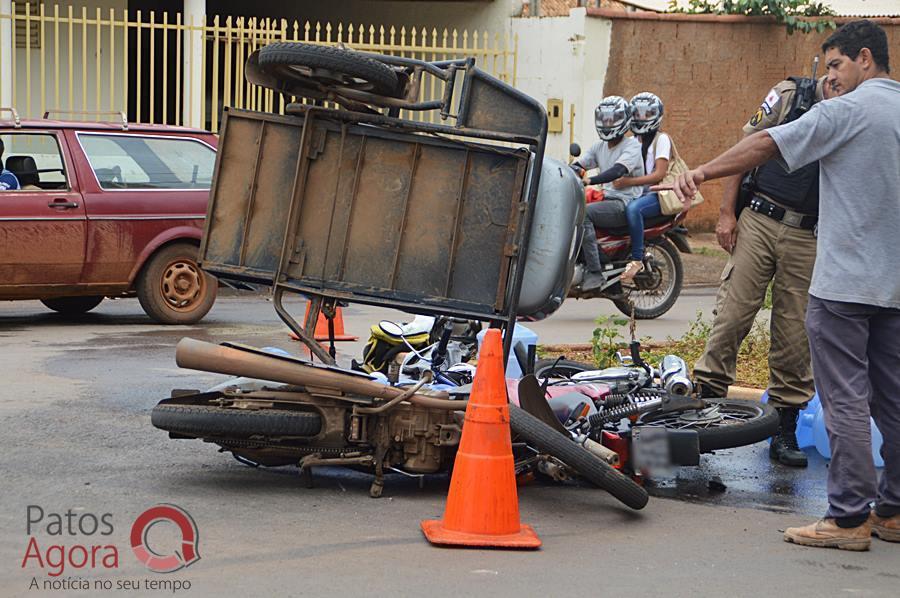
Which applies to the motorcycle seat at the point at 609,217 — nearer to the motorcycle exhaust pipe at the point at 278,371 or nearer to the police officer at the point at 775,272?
the police officer at the point at 775,272

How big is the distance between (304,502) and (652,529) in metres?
1.42

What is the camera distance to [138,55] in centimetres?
1473

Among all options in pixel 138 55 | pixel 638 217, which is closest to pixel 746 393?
pixel 638 217

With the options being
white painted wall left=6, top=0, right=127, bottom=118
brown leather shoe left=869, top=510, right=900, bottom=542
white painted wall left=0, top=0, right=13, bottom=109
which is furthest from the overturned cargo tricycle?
white painted wall left=6, top=0, right=127, bottom=118

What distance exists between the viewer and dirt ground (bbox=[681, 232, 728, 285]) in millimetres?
16219

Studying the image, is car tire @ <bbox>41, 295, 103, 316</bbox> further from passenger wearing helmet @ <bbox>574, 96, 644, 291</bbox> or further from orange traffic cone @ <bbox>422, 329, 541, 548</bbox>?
orange traffic cone @ <bbox>422, 329, 541, 548</bbox>

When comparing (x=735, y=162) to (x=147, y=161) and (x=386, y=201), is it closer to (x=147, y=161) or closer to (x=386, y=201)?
(x=386, y=201)

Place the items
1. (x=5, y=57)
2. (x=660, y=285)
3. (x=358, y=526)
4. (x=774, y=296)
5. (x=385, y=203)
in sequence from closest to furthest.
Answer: (x=358, y=526) → (x=385, y=203) → (x=774, y=296) → (x=660, y=285) → (x=5, y=57)

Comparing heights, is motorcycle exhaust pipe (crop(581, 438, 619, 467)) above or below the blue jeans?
below

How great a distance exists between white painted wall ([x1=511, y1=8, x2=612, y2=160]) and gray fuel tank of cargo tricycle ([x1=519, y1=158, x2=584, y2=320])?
1160 centimetres

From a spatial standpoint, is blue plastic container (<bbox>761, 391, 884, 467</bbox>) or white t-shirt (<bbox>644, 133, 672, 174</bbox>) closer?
blue plastic container (<bbox>761, 391, 884, 467</bbox>)

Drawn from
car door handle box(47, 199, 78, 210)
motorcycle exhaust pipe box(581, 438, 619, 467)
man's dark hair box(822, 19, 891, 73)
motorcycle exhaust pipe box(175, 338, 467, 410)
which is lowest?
car door handle box(47, 199, 78, 210)

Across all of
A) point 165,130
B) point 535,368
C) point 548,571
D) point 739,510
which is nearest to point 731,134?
point 165,130

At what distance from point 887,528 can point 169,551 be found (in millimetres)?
2825
